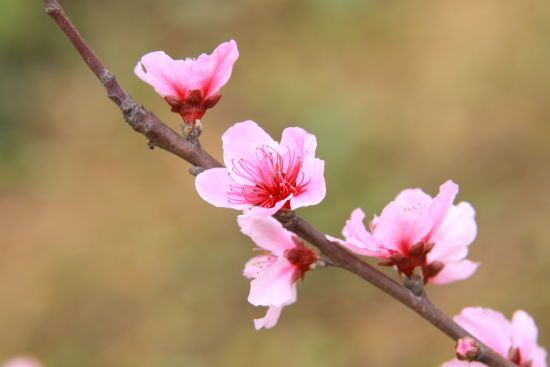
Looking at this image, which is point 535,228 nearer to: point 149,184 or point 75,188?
point 149,184

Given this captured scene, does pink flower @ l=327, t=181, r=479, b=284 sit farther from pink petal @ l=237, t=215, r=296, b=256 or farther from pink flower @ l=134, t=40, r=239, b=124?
pink flower @ l=134, t=40, r=239, b=124

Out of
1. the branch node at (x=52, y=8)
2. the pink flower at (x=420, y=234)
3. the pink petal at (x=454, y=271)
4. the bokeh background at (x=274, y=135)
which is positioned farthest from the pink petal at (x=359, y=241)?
the bokeh background at (x=274, y=135)

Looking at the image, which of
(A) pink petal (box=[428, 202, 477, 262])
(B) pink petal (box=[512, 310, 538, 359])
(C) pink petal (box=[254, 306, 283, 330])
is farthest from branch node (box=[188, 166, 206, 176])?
(B) pink petal (box=[512, 310, 538, 359])

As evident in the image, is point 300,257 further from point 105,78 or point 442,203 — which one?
point 105,78

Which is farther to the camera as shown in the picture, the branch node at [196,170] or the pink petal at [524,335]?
the pink petal at [524,335]

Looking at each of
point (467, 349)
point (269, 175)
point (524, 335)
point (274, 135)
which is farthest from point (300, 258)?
point (274, 135)

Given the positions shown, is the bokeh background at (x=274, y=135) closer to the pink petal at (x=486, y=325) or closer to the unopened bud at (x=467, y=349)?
the pink petal at (x=486, y=325)
